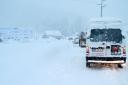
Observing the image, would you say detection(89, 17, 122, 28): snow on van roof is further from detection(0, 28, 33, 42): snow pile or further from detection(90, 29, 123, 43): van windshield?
detection(0, 28, 33, 42): snow pile

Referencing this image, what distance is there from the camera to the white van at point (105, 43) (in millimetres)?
15305

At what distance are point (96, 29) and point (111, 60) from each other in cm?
210

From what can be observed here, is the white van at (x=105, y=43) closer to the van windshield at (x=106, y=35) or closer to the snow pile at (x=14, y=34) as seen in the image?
the van windshield at (x=106, y=35)

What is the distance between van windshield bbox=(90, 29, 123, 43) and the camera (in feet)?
51.8

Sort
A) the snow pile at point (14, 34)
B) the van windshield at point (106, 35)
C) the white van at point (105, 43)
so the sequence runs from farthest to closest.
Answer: the snow pile at point (14, 34)
the van windshield at point (106, 35)
the white van at point (105, 43)

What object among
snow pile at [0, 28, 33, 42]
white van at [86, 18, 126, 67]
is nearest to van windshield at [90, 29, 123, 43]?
white van at [86, 18, 126, 67]

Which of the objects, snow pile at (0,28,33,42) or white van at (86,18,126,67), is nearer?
white van at (86,18,126,67)

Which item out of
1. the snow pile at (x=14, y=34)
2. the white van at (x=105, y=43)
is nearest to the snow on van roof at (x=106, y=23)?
the white van at (x=105, y=43)

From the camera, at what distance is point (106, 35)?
1616 cm

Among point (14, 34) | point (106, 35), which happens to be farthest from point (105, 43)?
point (14, 34)

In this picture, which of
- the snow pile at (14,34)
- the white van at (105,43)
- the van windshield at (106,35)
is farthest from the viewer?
the snow pile at (14,34)

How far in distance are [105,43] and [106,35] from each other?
81cm

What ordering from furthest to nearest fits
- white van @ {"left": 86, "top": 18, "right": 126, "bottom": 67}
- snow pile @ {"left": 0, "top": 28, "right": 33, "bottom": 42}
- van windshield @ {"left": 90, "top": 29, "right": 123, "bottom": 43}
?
snow pile @ {"left": 0, "top": 28, "right": 33, "bottom": 42} → van windshield @ {"left": 90, "top": 29, "right": 123, "bottom": 43} → white van @ {"left": 86, "top": 18, "right": 126, "bottom": 67}

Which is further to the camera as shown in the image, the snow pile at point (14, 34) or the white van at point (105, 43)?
the snow pile at point (14, 34)
